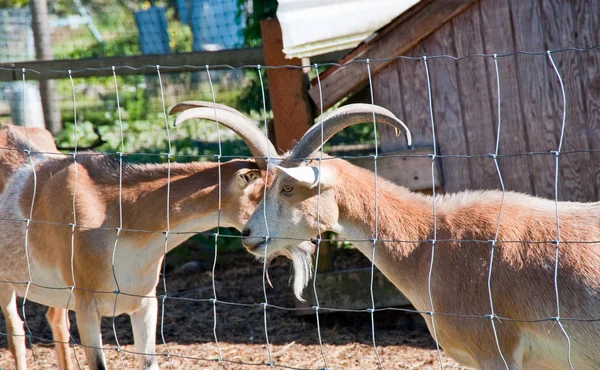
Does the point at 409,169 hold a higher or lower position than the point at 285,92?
lower

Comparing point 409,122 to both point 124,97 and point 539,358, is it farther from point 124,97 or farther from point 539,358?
point 124,97

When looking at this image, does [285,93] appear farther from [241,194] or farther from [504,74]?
[504,74]

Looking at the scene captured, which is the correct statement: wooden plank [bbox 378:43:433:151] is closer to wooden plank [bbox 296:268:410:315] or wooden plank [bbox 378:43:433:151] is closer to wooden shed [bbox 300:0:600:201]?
wooden shed [bbox 300:0:600:201]

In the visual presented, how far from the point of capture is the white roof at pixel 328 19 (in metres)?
5.10

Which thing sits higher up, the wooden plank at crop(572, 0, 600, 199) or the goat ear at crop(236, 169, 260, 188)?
the wooden plank at crop(572, 0, 600, 199)

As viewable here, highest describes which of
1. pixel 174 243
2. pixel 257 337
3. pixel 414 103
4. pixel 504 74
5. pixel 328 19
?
pixel 328 19

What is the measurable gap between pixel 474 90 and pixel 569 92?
2.11 feet

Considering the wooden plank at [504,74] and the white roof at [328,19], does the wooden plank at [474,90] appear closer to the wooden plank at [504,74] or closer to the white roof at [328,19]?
the wooden plank at [504,74]

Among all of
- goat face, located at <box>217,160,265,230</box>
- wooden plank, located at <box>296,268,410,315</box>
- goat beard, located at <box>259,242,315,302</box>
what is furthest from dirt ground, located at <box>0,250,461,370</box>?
goat face, located at <box>217,160,265,230</box>

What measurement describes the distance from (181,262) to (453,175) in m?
3.40

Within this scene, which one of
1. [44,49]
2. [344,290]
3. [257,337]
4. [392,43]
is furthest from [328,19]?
[44,49]

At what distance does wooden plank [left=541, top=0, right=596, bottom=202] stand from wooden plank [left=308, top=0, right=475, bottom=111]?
1.92ft

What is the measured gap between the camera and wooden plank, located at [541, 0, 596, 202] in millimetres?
5188

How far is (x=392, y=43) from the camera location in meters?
5.29
